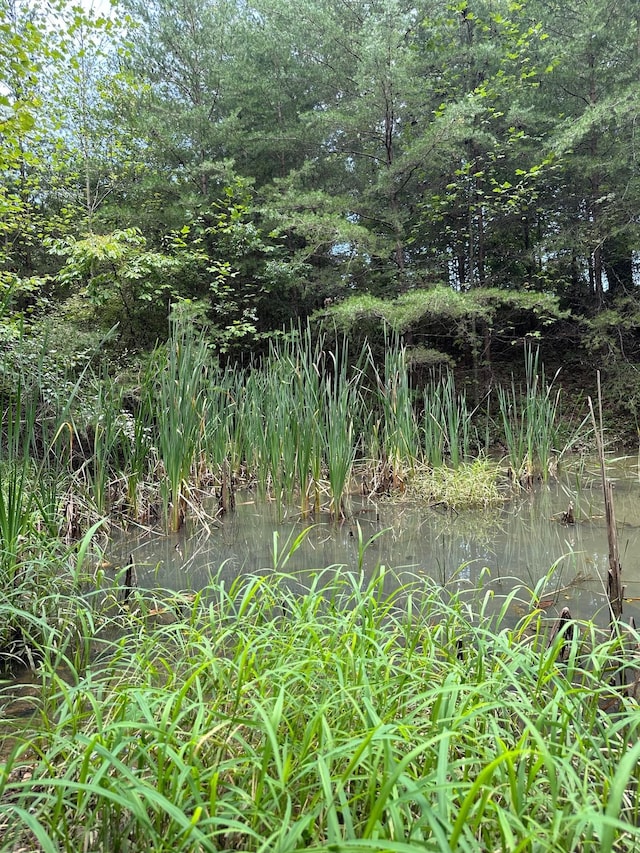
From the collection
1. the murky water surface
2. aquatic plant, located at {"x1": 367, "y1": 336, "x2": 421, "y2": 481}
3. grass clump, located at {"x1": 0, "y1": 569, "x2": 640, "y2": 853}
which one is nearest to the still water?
the murky water surface

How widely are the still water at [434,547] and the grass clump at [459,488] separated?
10cm

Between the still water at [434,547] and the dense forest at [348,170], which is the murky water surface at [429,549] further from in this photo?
the dense forest at [348,170]

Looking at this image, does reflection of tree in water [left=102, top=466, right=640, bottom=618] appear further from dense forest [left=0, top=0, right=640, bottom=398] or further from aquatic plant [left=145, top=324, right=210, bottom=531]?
dense forest [left=0, top=0, right=640, bottom=398]

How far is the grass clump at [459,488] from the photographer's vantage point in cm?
327

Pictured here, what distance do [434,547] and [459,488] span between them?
1.01 metres

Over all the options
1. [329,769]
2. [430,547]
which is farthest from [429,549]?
[329,769]

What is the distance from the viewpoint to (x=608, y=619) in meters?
1.52

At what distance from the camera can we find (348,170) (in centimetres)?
830

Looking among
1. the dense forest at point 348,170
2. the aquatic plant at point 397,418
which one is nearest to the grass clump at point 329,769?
the aquatic plant at point 397,418

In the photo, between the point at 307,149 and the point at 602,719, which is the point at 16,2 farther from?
the point at 602,719

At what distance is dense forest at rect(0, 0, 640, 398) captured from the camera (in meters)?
6.25

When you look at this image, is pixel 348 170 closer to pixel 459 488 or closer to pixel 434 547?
pixel 459 488

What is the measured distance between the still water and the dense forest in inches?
133

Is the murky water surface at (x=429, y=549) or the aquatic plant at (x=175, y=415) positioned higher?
the aquatic plant at (x=175, y=415)
